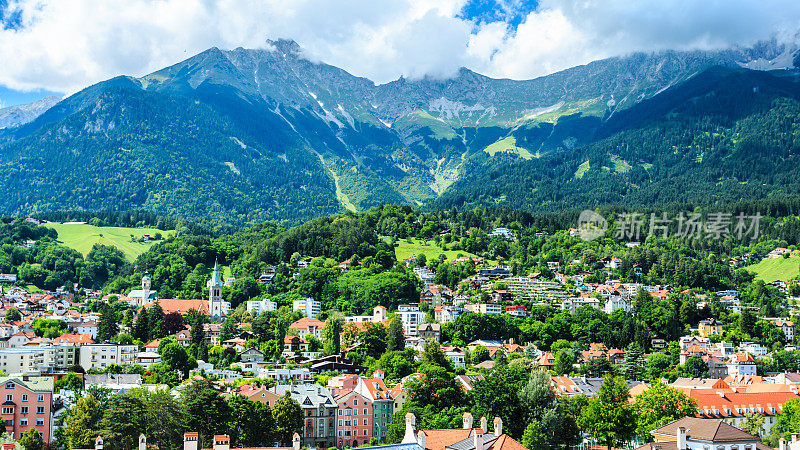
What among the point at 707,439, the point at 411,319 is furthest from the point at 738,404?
the point at 411,319

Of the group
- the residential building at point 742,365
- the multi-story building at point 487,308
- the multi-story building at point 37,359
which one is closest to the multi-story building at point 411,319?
the multi-story building at point 487,308

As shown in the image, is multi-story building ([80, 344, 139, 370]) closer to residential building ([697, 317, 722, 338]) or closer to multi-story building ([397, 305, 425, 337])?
multi-story building ([397, 305, 425, 337])

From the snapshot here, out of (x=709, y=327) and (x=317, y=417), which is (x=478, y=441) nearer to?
(x=317, y=417)

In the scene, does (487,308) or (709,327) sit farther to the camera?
(487,308)

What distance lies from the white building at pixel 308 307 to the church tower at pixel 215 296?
1131 cm

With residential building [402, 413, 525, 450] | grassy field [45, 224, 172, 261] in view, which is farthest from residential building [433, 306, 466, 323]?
grassy field [45, 224, 172, 261]

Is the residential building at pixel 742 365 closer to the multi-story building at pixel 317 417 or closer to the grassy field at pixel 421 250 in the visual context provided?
the multi-story building at pixel 317 417

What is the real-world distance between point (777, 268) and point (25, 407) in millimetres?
122711

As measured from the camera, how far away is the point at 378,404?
71.6 m

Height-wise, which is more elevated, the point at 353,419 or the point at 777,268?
the point at 777,268

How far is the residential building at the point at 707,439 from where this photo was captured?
49.4 m

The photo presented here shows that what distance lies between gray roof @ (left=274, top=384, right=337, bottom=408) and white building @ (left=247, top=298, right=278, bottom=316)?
52947 mm

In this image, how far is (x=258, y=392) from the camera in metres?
67.6

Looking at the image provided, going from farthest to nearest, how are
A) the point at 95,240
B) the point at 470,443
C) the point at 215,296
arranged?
1. the point at 95,240
2. the point at 215,296
3. the point at 470,443
